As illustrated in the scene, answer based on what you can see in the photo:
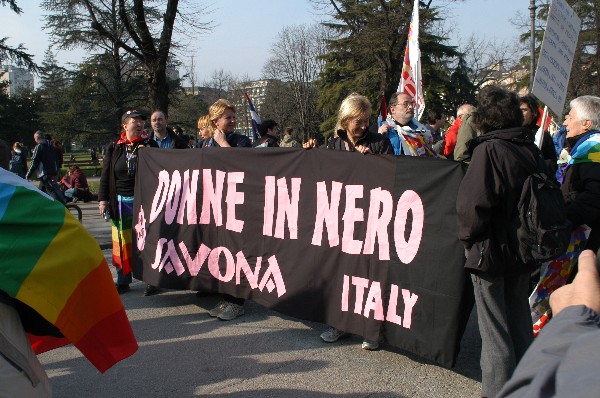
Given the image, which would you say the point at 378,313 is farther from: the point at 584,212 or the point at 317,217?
the point at 584,212

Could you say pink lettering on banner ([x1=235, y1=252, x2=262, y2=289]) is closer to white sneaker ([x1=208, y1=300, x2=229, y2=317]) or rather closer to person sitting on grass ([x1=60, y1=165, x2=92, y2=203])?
white sneaker ([x1=208, y1=300, x2=229, y2=317])

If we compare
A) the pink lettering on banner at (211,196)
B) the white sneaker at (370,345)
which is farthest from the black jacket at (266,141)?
the white sneaker at (370,345)

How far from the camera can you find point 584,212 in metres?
3.33

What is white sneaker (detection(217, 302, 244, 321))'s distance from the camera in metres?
4.85

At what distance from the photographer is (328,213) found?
408cm

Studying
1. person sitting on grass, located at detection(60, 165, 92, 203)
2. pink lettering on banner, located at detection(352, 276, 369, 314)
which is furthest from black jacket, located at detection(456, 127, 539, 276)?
person sitting on grass, located at detection(60, 165, 92, 203)

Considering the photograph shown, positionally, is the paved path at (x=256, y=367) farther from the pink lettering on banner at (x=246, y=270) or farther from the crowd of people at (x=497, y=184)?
the pink lettering on banner at (x=246, y=270)

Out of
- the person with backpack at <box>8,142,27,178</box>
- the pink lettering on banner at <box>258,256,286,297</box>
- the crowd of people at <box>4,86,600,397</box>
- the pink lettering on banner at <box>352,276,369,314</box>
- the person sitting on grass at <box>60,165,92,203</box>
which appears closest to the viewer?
the crowd of people at <box>4,86,600,397</box>

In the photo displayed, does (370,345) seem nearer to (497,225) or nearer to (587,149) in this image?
(497,225)

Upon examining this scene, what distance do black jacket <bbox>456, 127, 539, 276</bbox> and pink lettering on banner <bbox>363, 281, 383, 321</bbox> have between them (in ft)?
2.95

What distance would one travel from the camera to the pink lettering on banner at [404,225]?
11.6 ft

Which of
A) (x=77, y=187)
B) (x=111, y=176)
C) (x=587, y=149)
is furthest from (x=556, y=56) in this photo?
(x=77, y=187)

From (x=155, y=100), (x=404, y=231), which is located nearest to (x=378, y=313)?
(x=404, y=231)

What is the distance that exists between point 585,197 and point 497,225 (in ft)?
2.67
